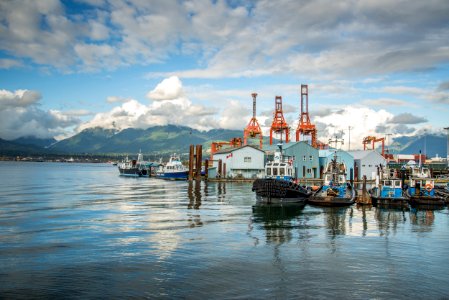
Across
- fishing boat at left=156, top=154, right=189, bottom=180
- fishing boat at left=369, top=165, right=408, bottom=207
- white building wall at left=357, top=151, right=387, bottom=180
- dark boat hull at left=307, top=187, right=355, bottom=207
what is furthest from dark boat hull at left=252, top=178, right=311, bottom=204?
fishing boat at left=156, top=154, right=189, bottom=180

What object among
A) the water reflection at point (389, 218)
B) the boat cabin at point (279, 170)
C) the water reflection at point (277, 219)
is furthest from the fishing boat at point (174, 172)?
the water reflection at point (389, 218)

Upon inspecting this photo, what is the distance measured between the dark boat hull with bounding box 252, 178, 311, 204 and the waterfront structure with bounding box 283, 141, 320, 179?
38.7 metres

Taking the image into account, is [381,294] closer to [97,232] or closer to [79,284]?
[79,284]

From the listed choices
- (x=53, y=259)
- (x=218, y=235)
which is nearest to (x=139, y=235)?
(x=218, y=235)

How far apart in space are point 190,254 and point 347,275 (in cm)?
717

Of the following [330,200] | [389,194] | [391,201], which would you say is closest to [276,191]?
[330,200]

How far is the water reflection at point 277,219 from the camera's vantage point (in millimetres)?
23656

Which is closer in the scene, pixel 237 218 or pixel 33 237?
pixel 33 237

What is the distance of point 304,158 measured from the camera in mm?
80375

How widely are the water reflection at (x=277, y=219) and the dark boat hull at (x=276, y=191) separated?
0.62m

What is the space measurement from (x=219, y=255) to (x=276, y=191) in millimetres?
21422

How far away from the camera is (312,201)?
4150 cm

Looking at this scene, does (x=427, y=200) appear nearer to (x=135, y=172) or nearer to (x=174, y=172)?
(x=174, y=172)

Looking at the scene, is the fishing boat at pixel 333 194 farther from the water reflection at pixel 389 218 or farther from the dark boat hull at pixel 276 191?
the water reflection at pixel 389 218
